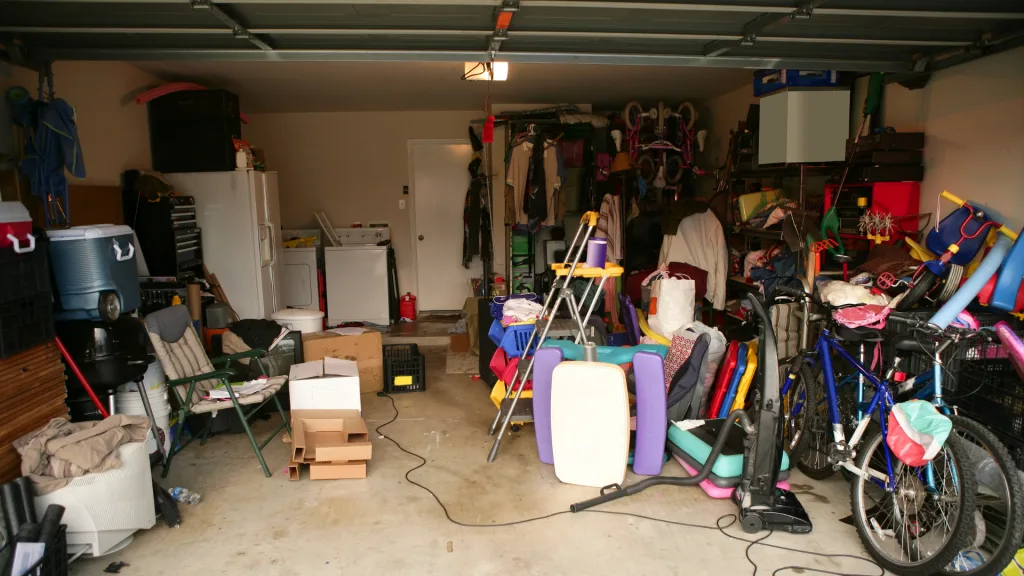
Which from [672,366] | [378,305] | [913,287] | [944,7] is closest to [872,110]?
[944,7]

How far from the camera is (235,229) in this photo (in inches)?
205

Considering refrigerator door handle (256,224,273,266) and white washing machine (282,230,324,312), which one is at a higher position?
refrigerator door handle (256,224,273,266)

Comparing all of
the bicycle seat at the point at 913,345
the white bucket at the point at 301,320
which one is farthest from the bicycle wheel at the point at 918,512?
the white bucket at the point at 301,320

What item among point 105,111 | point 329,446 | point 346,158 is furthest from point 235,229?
point 329,446

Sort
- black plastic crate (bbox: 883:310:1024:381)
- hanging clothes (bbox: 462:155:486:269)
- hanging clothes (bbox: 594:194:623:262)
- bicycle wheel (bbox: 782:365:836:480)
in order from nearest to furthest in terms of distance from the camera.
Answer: black plastic crate (bbox: 883:310:1024:381)
bicycle wheel (bbox: 782:365:836:480)
hanging clothes (bbox: 594:194:623:262)
hanging clothes (bbox: 462:155:486:269)

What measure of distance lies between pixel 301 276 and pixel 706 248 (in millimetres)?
3972

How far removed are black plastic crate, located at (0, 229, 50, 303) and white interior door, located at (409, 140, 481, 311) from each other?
4636mm

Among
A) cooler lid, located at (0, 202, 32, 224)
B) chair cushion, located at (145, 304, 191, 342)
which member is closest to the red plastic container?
cooler lid, located at (0, 202, 32, 224)

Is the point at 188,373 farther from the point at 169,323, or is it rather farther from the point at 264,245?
the point at 264,245

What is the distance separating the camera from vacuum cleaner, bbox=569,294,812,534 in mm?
2627

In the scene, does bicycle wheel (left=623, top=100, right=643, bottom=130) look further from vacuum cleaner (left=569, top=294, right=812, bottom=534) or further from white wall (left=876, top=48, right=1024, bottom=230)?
vacuum cleaner (left=569, top=294, right=812, bottom=534)

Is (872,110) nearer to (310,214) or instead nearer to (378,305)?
(378,305)

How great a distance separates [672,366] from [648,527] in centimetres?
123

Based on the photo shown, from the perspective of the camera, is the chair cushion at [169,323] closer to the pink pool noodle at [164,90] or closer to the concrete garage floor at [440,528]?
the concrete garage floor at [440,528]
